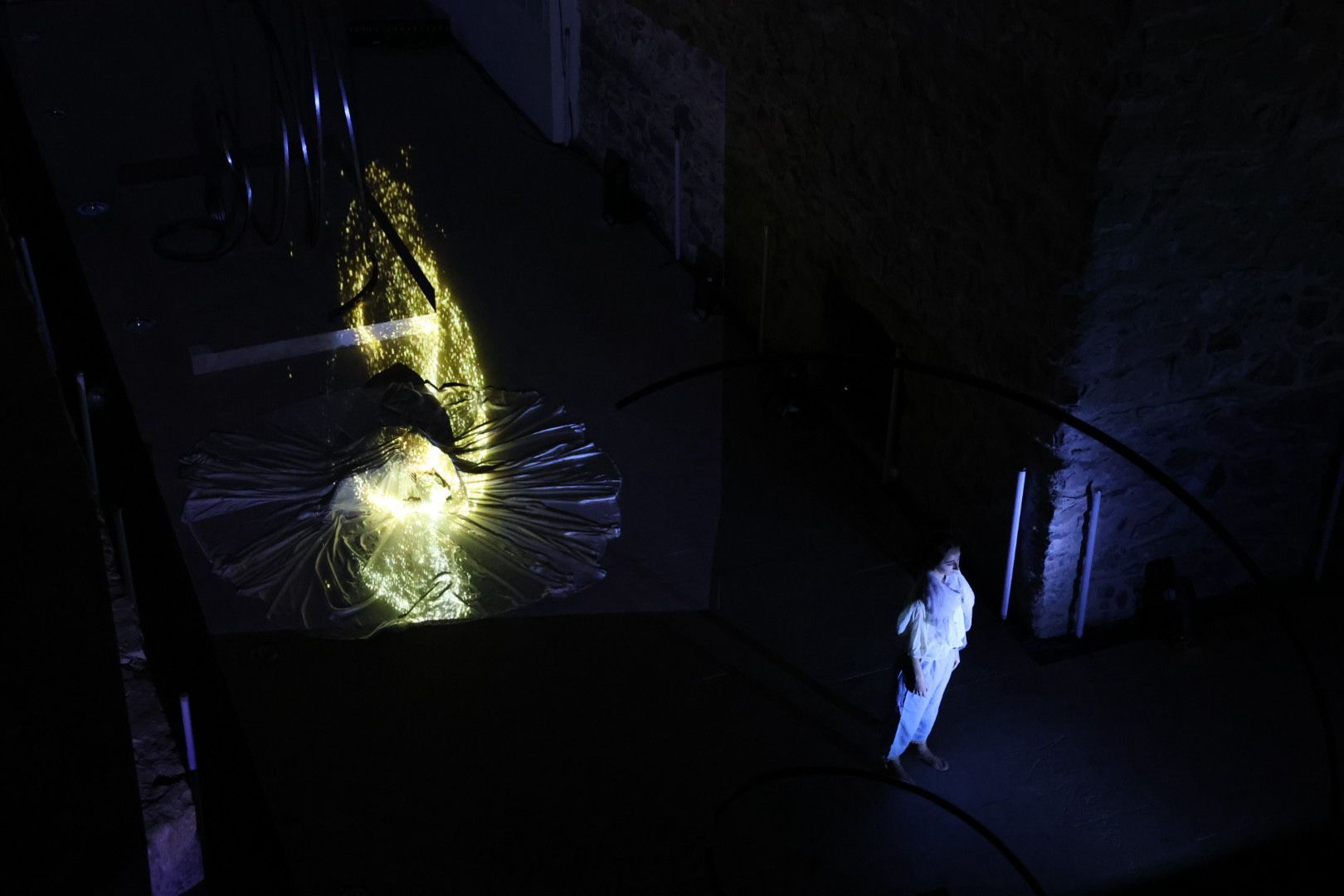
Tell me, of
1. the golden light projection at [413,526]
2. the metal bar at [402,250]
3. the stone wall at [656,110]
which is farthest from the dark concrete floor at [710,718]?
the stone wall at [656,110]

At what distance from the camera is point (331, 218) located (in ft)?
31.3

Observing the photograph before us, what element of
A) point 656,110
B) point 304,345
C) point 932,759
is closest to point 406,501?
point 304,345

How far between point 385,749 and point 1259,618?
3876 millimetres

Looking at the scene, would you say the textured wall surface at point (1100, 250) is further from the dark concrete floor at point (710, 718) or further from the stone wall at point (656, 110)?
the stone wall at point (656, 110)

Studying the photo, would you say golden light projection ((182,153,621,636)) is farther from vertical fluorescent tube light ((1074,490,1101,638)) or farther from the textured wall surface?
vertical fluorescent tube light ((1074,490,1101,638))

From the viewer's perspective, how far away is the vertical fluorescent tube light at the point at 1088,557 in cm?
566

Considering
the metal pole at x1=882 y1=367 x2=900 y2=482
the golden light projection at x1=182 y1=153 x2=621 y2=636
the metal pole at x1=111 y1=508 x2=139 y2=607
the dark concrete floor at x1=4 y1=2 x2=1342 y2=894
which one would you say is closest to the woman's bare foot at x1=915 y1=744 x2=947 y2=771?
the dark concrete floor at x1=4 y1=2 x2=1342 y2=894

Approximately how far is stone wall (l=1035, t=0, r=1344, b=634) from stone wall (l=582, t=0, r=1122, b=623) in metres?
0.14

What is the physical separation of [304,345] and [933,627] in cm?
477

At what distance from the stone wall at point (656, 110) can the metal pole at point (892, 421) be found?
2252mm

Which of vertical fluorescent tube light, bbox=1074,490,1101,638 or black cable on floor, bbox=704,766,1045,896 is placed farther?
vertical fluorescent tube light, bbox=1074,490,1101,638

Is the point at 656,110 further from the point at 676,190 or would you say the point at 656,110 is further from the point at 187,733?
the point at 187,733

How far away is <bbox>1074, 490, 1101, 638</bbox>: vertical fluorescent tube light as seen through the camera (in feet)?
18.6

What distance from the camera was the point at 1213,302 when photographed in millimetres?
5336
